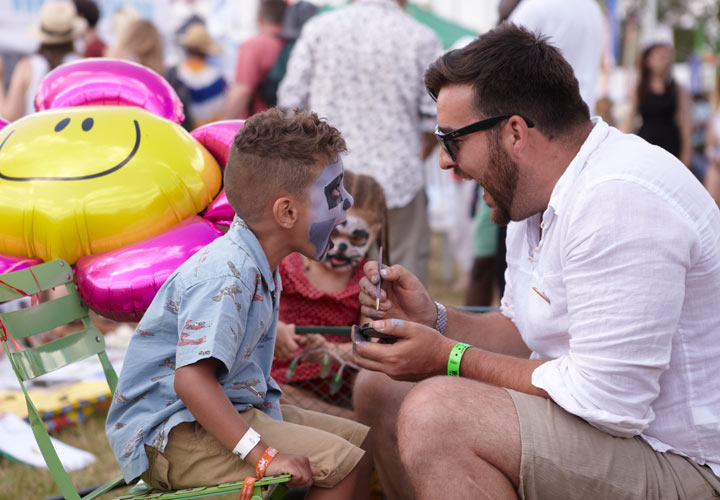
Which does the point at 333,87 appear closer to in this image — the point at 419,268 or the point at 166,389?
the point at 419,268

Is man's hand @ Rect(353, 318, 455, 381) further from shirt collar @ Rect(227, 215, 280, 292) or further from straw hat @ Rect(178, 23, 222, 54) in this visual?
straw hat @ Rect(178, 23, 222, 54)

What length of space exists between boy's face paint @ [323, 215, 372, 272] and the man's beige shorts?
1.29m

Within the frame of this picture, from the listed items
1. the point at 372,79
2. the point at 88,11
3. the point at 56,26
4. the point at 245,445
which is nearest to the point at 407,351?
the point at 245,445

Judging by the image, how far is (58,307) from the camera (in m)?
2.38

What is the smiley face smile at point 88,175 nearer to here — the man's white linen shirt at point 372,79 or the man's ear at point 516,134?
the man's ear at point 516,134

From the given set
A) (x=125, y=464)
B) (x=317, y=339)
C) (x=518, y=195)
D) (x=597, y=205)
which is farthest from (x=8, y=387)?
(x=597, y=205)

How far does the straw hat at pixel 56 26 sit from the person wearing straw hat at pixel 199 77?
892 millimetres

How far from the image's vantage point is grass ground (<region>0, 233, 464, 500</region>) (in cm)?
326

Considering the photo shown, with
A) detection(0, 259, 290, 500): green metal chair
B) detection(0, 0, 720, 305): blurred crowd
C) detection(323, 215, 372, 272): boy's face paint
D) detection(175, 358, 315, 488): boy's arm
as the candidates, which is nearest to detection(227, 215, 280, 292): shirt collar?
detection(175, 358, 315, 488): boy's arm

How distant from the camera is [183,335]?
1986 mm

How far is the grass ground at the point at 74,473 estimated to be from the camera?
3.26 meters

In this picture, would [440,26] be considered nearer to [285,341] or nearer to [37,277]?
[285,341]

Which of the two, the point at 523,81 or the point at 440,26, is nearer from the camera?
the point at 523,81

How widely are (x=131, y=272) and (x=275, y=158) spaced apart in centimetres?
52
